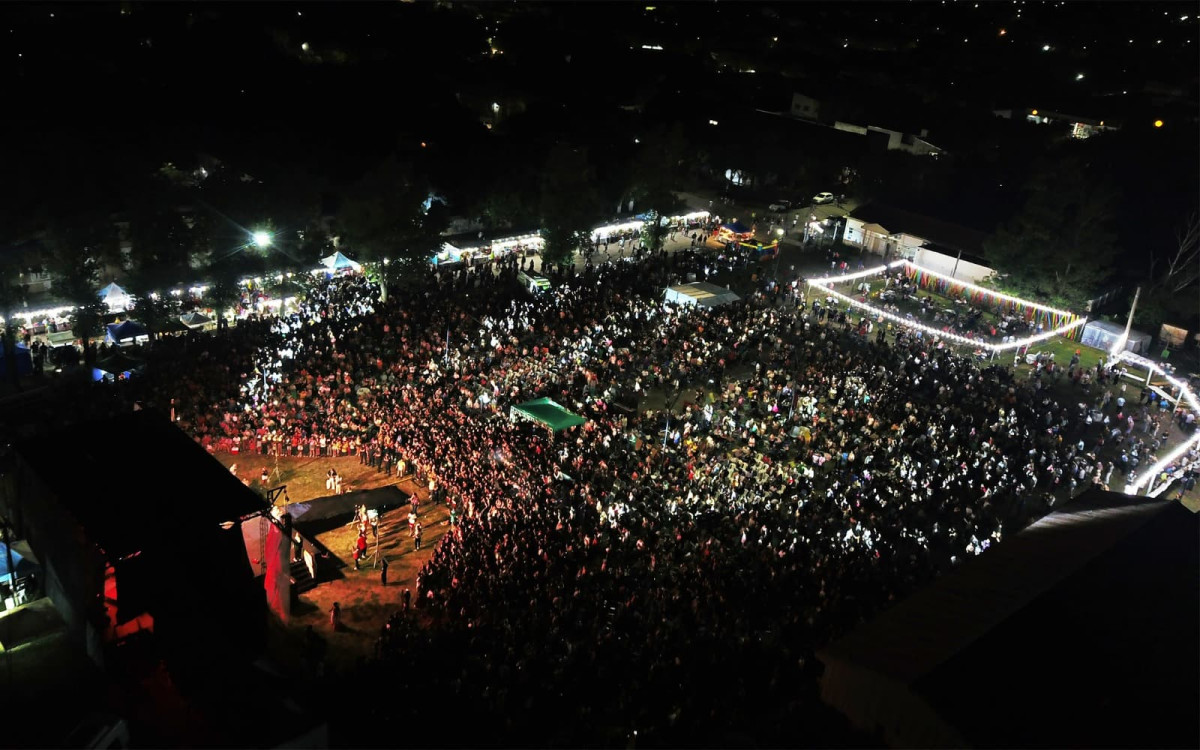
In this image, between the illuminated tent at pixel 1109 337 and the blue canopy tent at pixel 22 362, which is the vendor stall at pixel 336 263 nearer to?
the blue canopy tent at pixel 22 362

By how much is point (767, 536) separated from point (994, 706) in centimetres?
604

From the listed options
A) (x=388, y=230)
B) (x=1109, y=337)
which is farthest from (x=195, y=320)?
(x=1109, y=337)

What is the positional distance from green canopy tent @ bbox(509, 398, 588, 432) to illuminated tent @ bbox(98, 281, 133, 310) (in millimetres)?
11957

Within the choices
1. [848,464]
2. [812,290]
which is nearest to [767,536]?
[848,464]

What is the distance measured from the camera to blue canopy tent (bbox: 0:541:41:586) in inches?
428

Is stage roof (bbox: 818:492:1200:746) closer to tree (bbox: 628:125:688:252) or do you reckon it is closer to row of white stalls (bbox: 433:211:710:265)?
row of white stalls (bbox: 433:211:710:265)

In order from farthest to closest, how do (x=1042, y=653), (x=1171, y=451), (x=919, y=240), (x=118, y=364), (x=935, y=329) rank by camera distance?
(x=919, y=240) < (x=935, y=329) < (x=1171, y=451) < (x=118, y=364) < (x=1042, y=653)

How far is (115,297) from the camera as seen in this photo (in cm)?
2227

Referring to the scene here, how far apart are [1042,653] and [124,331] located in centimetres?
2143

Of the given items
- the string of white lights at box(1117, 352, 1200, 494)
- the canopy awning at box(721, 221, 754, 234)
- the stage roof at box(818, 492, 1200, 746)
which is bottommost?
the string of white lights at box(1117, 352, 1200, 494)

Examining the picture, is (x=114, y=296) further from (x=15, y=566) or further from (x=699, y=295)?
(x=699, y=295)

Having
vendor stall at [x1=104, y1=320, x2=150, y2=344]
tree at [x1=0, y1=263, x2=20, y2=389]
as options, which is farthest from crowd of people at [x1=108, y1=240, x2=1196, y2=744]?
tree at [x1=0, y1=263, x2=20, y2=389]

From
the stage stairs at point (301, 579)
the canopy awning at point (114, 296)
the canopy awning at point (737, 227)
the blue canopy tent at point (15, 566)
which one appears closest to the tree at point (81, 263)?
the canopy awning at point (114, 296)

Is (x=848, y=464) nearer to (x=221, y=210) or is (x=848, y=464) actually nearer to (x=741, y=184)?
(x=221, y=210)
